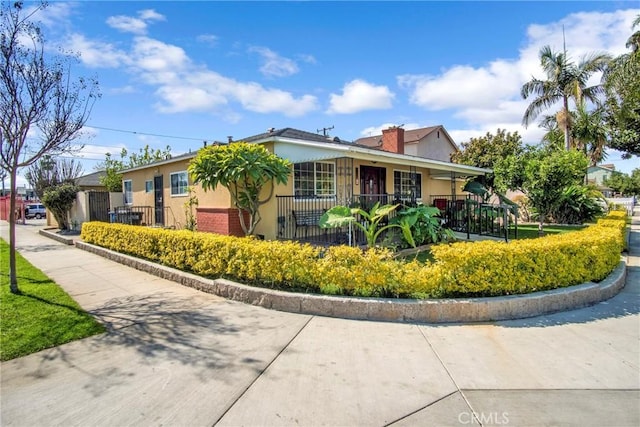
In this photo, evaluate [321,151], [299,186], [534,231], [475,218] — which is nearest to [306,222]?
[299,186]

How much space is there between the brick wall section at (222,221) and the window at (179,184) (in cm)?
255

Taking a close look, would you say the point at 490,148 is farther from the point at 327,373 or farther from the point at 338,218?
the point at 327,373

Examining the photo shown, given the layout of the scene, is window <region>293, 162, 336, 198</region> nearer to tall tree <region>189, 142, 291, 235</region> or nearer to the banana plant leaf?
tall tree <region>189, 142, 291, 235</region>

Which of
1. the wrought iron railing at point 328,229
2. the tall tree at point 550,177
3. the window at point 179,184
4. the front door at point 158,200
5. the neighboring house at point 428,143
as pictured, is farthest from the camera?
the neighboring house at point 428,143

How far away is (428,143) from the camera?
2969cm

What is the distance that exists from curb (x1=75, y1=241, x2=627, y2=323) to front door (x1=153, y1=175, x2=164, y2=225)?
10.4m

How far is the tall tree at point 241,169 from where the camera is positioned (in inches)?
325

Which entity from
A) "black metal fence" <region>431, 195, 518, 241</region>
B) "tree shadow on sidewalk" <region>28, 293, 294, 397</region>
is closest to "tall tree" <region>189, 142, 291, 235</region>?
"tree shadow on sidewalk" <region>28, 293, 294, 397</region>

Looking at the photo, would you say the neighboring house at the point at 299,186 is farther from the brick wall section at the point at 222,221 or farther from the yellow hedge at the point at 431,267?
the yellow hedge at the point at 431,267

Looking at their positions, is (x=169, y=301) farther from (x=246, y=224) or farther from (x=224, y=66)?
(x=224, y=66)

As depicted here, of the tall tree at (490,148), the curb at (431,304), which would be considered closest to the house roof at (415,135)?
the tall tree at (490,148)

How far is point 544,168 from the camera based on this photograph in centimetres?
1229

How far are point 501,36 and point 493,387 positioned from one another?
11.5 meters

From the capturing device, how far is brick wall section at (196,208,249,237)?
9777 mm
